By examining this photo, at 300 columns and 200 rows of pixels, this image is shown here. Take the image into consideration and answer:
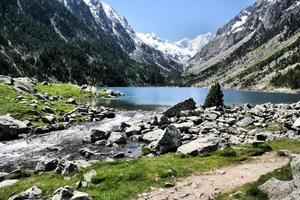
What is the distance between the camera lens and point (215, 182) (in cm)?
2873

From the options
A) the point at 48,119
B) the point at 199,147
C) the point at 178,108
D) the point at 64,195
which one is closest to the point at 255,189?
the point at 64,195

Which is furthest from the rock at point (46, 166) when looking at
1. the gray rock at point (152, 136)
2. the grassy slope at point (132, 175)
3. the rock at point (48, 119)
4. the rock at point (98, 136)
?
the rock at point (48, 119)

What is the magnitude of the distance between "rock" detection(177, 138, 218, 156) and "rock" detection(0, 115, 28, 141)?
31.0 meters

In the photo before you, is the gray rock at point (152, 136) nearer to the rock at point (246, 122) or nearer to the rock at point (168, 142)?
the rock at point (168, 142)

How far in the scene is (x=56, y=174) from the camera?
32.5 metres

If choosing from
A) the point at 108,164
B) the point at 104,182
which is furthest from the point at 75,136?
the point at 104,182

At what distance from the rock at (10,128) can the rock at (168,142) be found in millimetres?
25236

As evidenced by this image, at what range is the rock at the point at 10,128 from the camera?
60.4 metres

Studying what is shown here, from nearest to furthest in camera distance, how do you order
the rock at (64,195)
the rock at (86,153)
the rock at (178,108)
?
the rock at (64,195) < the rock at (86,153) < the rock at (178,108)

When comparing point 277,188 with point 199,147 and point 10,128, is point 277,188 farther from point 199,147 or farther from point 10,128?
point 10,128

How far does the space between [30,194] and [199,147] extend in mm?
16636

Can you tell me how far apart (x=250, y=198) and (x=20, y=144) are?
1560 inches

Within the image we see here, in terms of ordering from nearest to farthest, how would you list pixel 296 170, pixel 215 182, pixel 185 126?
pixel 296 170
pixel 215 182
pixel 185 126

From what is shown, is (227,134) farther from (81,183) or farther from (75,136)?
(81,183)
